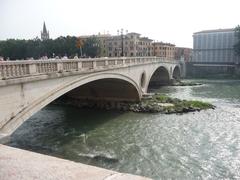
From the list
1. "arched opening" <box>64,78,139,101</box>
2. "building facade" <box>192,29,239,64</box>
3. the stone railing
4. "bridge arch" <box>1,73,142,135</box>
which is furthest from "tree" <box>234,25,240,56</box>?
the stone railing

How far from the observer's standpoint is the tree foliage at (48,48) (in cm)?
5788

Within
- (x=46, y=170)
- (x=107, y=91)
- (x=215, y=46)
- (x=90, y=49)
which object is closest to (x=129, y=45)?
(x=90, y=49)

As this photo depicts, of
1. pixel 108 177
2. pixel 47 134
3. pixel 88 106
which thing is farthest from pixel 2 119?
pixel 88 106

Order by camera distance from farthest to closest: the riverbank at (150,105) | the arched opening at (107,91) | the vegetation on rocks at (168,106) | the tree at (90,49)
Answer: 1. the tree at (90,49)
2. the arched opening at (107,91)
3. the riverbank at (150,105)
4. the vegetation on rocks at (168,106)

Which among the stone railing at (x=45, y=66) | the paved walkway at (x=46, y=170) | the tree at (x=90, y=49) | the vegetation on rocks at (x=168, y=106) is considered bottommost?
the vegetation on rocks at (x=168, y=106)

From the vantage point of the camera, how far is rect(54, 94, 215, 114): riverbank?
24.3m

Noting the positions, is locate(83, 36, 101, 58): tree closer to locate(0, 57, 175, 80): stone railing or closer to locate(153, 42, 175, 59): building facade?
locate(153, 42, 175, 59): building facade

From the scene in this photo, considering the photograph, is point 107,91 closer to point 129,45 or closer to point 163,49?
point 129,45

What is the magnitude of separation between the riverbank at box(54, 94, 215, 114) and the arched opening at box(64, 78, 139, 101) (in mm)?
572

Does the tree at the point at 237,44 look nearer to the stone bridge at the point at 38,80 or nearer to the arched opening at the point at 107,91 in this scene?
the arched opening at the point at 107,91

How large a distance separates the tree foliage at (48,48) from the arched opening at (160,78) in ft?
57.6

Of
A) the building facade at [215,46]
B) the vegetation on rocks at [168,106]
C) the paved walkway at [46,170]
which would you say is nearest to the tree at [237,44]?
the building facade at [215,46]

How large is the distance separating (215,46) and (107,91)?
212ft

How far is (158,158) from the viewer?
13.2 meters
